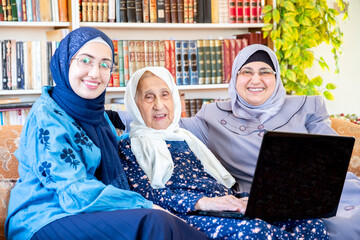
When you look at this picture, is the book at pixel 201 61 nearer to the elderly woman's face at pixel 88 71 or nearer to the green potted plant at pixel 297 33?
the green potted plant at pixel 297 33

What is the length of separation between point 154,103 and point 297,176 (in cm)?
81

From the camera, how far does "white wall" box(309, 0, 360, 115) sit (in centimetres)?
Answer: 436

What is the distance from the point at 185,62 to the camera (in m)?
3.62

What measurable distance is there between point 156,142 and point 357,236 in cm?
88

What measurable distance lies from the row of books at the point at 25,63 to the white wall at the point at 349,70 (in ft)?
7.51

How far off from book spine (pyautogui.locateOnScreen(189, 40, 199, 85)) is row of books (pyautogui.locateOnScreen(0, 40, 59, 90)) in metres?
0.91

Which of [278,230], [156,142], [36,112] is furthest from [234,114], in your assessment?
[36,112]

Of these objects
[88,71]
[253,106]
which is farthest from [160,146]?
[253,106]

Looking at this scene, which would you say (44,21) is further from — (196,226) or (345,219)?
(345,219)

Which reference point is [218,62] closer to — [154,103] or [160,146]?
[154,103]

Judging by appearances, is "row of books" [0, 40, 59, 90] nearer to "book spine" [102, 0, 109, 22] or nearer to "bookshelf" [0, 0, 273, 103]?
"bookshelf" [0, 0, 273, 103]

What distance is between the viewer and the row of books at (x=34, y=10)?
10.3 ft

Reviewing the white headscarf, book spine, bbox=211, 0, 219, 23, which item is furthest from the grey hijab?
book spine, bbox=211, 0, 219, 23

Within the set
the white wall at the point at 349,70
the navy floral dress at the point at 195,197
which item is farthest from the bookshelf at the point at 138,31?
the navy floral dress at the point at 195,197
